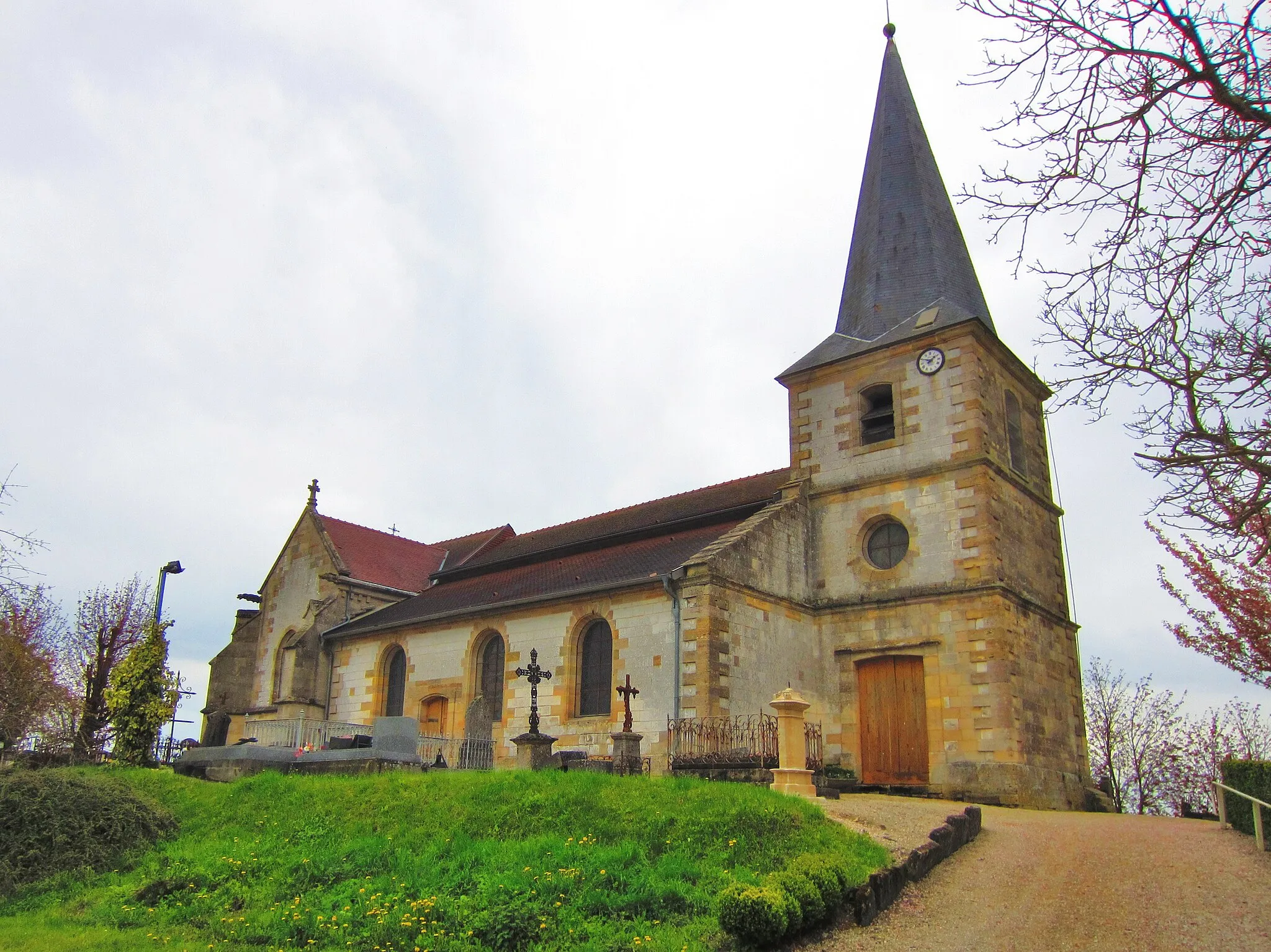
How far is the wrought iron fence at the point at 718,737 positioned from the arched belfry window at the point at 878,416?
742 centimetres

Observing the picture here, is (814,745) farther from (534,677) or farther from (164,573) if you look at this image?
(164,573)

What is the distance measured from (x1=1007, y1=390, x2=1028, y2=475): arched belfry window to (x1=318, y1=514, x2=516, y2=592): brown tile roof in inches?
657

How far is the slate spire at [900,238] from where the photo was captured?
24.4 metres

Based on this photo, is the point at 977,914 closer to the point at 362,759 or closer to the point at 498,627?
the point at 362,759

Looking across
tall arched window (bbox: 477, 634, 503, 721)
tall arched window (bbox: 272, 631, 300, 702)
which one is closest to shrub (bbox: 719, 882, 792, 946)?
tall arched window (bbox: 477, 634, 503, 721)

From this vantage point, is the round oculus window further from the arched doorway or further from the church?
the arched doorway

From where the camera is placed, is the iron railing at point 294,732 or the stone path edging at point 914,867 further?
the iron railing at point 294,732

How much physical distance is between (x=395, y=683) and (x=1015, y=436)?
16.7 m

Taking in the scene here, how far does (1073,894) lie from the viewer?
421 inches

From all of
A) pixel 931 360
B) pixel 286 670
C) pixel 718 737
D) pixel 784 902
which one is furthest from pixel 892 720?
pixel 286 670

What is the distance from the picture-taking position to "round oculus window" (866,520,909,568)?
21.7 m

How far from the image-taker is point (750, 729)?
61.3 feet

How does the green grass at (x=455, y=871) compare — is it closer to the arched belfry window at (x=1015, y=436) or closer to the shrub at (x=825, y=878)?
the shrub at (x=825, y=878)

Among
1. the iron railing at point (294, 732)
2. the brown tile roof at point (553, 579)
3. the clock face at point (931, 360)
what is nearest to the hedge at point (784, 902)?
the brown tile roof at point (553, 579)
